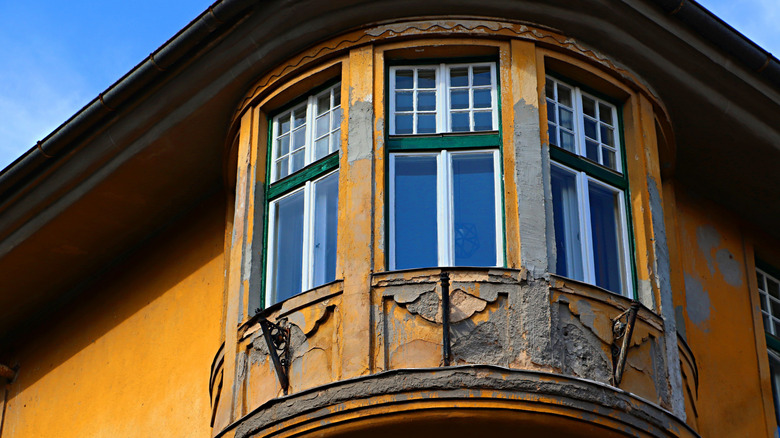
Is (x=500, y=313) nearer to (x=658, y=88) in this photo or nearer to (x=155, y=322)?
(x=658, y=88)

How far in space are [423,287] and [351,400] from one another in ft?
3.50

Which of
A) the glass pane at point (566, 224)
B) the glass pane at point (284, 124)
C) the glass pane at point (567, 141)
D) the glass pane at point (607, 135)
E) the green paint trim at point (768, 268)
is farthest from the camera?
the green paint trim at point (768, 268)

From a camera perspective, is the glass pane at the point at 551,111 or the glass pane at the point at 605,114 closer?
the glass pane at the point at 551,111

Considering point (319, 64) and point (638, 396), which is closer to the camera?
point (638, 396)

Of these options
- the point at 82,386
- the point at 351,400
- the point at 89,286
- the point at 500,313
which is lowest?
the point at 351,400

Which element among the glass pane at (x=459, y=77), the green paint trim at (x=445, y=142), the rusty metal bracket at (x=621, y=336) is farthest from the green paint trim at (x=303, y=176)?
the rusty metal bracket at (x=621, y=336)

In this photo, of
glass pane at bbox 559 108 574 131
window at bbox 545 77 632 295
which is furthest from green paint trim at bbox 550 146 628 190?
glass pane at bbox 559 108 574 131

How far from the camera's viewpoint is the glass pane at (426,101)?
39.5 feet

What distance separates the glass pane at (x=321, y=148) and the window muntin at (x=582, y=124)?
196cm

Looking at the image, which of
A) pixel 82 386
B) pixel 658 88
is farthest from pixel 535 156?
pixel 82 386

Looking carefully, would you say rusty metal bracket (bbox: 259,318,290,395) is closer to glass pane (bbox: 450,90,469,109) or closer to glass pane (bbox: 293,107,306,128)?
glass pane (bbox: 293,107,306,128)

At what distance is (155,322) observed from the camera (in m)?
14.3

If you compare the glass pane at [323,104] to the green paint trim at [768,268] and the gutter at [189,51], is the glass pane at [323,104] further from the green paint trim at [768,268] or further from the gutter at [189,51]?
the green paint trim at [768,268]

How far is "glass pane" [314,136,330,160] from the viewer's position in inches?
483
